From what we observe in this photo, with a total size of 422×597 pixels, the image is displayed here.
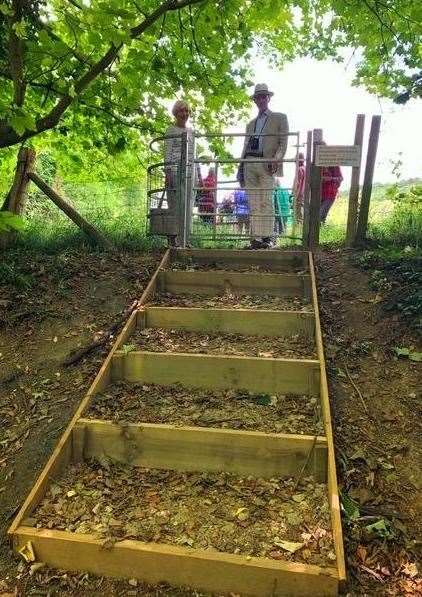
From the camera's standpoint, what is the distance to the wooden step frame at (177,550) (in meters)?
2.54

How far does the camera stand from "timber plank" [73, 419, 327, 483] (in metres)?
3.25

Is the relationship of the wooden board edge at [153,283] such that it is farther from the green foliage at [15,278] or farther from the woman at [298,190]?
the woman at [298,190]

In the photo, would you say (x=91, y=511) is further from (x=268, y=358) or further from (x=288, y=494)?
(x=268, y=358)

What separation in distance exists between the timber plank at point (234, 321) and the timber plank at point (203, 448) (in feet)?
5.34

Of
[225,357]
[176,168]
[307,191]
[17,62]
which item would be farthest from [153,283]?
[307,191]

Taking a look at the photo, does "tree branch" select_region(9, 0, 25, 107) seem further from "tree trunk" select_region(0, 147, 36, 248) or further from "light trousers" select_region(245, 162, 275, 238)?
"light trousers" select_region(245, 162, 275, 238)

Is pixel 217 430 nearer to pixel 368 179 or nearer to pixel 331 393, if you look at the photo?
pixel 331 393

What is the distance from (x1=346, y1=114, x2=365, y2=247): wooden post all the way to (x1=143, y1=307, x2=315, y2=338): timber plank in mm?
2840

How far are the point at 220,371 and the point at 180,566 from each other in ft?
5.59

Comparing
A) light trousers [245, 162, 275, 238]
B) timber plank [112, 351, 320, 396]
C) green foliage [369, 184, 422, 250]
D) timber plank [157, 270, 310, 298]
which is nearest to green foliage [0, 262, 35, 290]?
timber plank [157, 270, 310, 298]

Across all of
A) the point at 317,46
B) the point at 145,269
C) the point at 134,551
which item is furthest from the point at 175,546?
the point at 317,46

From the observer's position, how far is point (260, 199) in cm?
714

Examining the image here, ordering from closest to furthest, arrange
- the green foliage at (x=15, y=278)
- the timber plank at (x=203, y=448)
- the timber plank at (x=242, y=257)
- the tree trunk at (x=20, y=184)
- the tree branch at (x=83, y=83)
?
1. the timber plank at (x=203, y=448)
2. the tree branch at (x=83, y=83)
3. the green foliage at (x=15, y=278)
4. the timber plank at (x=242, y=257)
5. the tree trunk at (x=20, y=184)

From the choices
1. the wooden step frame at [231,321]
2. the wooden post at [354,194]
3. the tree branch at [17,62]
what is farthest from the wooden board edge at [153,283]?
the wooden post at [354,194]
